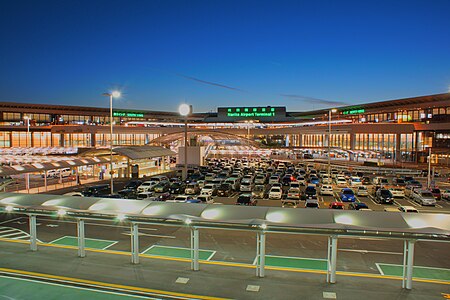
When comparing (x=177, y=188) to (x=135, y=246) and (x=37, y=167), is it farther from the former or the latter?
(x=135, y=246)

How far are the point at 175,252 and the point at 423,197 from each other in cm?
2259

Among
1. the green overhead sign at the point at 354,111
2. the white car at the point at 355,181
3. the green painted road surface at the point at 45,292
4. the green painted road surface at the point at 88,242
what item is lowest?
the white car at the point at 355,181

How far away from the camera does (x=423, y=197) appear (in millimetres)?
26391

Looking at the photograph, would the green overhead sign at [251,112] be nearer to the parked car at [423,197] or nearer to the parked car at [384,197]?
the parked car at [423,197]

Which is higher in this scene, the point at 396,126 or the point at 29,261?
the point at 396,126

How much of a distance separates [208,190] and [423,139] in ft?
165

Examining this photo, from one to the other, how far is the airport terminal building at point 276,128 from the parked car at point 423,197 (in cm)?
2232

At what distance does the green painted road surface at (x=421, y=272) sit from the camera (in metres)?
10.2

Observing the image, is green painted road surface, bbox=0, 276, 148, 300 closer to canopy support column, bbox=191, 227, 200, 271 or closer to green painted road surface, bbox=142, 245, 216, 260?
canopy support column, bbox=191, 227, 200, 271

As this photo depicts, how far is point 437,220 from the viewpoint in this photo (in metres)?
8.84

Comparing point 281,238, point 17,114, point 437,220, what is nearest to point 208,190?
point 281,238

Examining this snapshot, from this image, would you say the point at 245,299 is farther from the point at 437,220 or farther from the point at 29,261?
the point at 29,261

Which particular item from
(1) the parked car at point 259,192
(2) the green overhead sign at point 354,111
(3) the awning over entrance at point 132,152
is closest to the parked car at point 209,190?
(1) the parked car at point 259,192

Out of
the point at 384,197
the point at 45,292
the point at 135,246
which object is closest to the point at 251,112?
the point at 384,197
